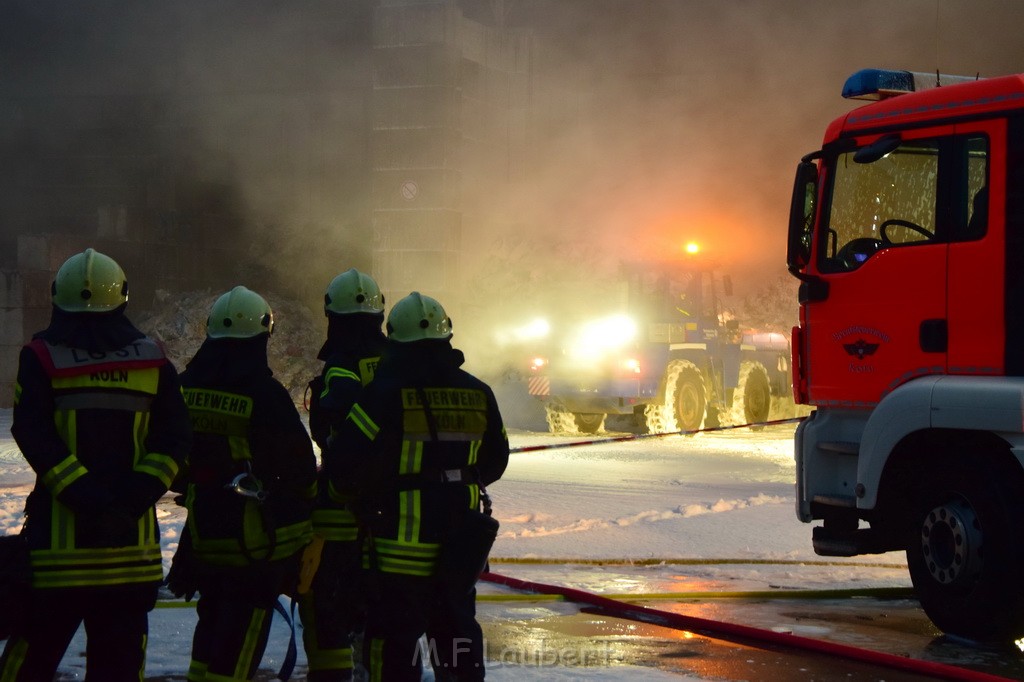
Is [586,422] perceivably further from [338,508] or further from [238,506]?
[238,506]

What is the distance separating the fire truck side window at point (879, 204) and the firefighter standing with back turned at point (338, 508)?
2595 mm

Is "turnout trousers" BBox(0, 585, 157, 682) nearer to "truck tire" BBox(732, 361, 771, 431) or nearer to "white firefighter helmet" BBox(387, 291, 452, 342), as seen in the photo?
"white firefighter helmet" BBox(387, 291, 452, 342)

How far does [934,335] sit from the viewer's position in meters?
6.30

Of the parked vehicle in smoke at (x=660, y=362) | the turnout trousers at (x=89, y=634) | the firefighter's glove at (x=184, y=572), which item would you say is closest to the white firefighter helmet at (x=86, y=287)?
the turnout trousers at (x=89, y=634)

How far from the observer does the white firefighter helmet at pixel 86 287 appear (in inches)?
157

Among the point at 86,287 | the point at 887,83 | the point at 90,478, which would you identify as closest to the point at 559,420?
the point at 887,83

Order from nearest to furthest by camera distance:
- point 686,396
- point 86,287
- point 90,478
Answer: point 90,478 < point 86,287 < point 686,396

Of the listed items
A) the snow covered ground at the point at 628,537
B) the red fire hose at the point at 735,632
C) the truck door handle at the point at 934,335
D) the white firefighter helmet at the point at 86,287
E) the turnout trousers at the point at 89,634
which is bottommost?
the snow covered ground at the point at 628,537

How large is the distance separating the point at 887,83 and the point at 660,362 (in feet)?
34.4

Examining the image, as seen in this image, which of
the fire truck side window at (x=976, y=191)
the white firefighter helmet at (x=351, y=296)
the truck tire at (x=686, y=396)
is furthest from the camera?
the truck tire at (x=686, y=396)

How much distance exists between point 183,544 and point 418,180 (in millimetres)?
16773

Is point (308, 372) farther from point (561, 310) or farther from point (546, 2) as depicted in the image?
point (546, 2)

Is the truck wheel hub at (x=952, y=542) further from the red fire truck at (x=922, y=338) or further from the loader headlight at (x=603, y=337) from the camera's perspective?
the loader headlight at (x=603, y=337)

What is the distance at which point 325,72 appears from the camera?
22.8 metres
